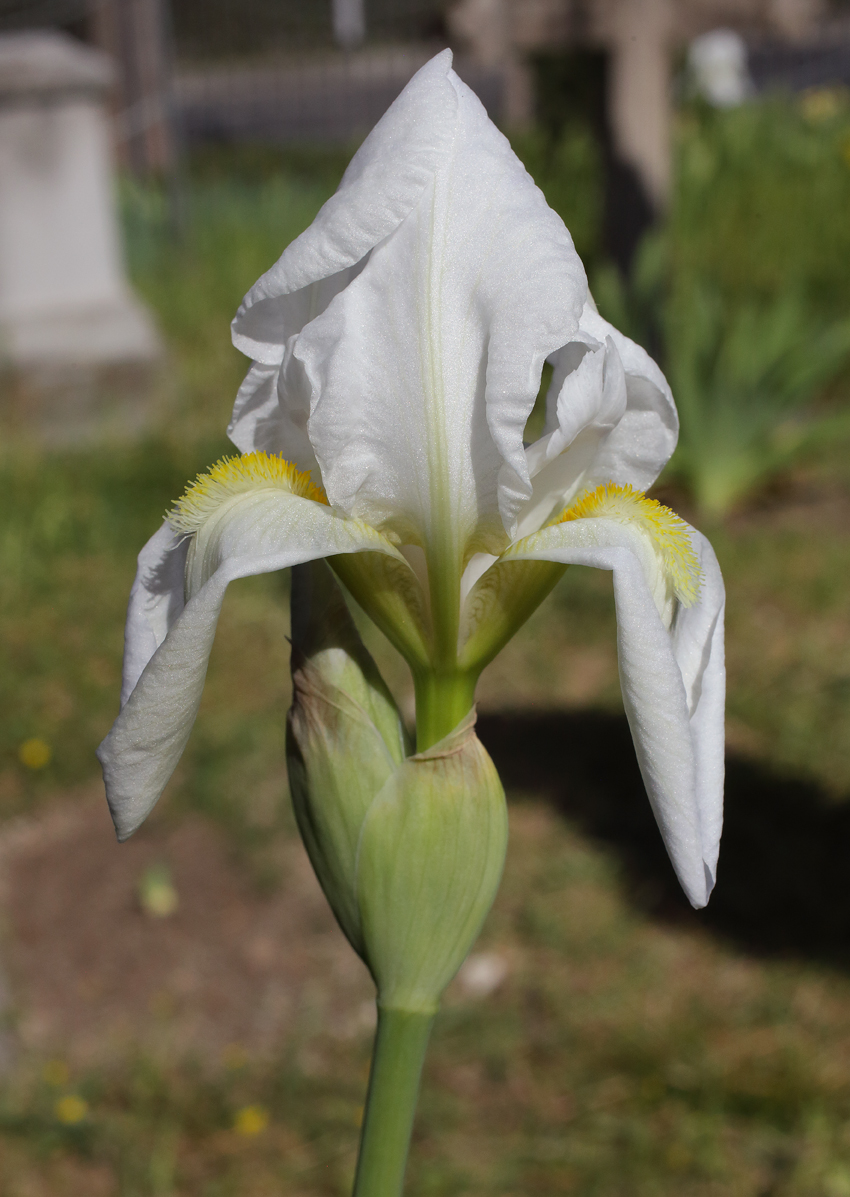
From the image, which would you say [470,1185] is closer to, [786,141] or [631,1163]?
[631,1163]

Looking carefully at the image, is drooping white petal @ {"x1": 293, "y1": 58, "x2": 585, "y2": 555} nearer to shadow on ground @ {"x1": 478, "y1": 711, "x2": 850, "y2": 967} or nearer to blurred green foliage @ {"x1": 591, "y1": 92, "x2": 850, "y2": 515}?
shadow on ground @ {"x1": 478, "y1": 711, "x2": 850, "y2": 967}

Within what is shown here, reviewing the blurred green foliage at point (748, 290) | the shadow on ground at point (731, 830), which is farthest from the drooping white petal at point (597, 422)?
the blurred green foliage at point (748, 290)

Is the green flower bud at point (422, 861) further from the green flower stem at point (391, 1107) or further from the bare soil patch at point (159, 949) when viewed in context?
the bare soil patch at point (159, 949)

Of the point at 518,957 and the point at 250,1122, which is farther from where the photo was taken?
the point at 518,957

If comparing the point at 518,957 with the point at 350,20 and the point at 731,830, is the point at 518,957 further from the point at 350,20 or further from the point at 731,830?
the point at 350,20

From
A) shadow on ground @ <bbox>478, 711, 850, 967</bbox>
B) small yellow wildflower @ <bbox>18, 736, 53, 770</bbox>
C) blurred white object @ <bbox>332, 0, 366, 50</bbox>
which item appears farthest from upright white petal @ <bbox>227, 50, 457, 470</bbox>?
blurred white object @ <bbox>332, 0, 366, 50</bbox>

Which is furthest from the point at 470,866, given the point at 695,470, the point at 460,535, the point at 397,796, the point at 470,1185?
the point at 695,470

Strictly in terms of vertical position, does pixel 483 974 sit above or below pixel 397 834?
below

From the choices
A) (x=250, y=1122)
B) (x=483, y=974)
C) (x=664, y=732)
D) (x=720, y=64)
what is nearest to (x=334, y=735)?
(x=664, y=732)
